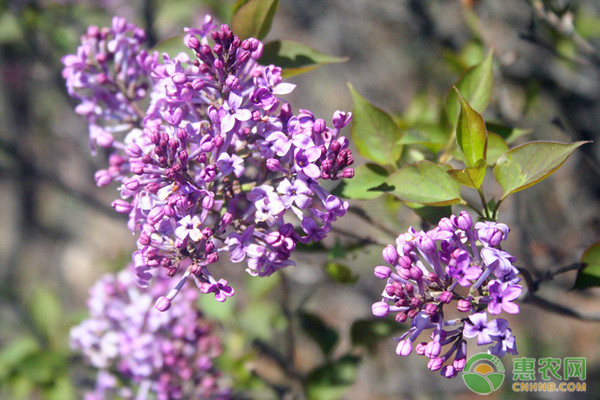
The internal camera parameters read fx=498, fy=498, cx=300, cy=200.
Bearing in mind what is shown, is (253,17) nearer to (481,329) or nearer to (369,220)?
(369,220)

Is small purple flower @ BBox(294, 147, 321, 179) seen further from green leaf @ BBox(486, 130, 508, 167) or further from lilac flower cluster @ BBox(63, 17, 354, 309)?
green leaf @ BBox(486, 130, 508, 167)

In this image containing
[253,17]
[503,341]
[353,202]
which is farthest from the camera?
[353,202]

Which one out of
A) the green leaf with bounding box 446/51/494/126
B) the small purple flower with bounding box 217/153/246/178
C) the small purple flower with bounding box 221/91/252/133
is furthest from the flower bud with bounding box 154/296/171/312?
the green leaf with bounding box 446/51/494/126

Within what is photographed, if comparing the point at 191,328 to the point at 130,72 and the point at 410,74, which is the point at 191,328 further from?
the point at 410,74

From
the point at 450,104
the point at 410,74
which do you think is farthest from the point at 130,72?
the point at 410,74

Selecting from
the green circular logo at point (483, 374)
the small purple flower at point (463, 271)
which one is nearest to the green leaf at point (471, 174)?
the small purple flower at point (463, 271)

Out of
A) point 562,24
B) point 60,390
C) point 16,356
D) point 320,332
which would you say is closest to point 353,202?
point 320,332

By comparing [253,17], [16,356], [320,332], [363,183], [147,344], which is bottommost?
[16,356]
